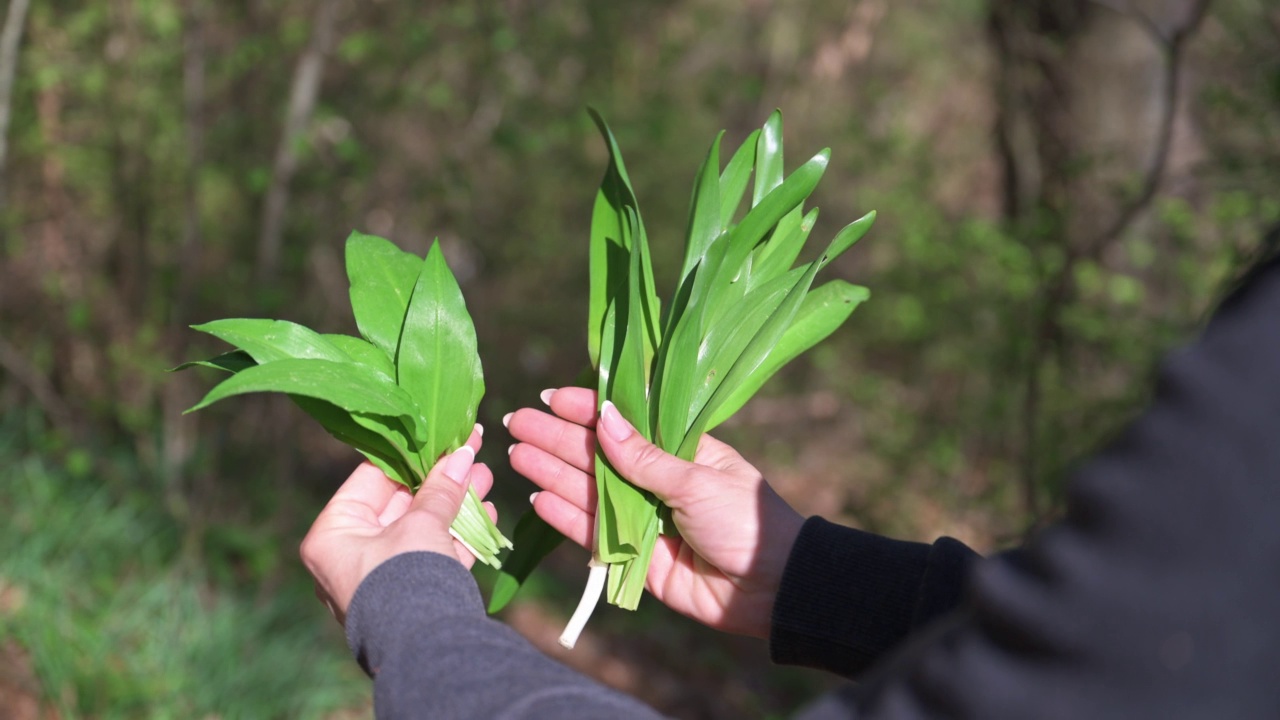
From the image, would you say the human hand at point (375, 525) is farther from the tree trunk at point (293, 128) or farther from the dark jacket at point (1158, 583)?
the tree trunk at point (293, 128)

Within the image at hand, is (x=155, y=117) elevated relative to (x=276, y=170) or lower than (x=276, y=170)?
elevated

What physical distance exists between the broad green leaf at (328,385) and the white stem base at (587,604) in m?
0.38

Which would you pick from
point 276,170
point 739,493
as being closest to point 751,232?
point 739,493

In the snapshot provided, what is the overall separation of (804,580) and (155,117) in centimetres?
328

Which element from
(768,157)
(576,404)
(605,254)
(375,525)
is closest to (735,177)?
(768,157)

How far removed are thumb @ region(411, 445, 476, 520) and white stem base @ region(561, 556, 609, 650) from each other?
0.79 feet

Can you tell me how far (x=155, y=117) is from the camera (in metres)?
3.61

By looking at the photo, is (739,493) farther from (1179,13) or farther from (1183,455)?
(1179,13)

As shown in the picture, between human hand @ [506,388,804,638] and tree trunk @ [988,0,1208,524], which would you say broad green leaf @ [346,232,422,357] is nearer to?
human hand @ [506,388,804,638]

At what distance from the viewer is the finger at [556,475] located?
164 cm

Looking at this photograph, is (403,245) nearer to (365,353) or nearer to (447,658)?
Result: (365,353)

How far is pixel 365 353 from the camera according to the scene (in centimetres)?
148

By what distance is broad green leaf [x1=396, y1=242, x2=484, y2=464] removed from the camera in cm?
147

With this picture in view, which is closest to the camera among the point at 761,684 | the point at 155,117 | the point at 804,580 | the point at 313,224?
the point at 804,580
